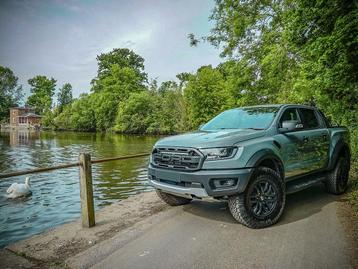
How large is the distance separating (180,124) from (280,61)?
38.3m

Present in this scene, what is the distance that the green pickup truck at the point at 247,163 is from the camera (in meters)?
4.36

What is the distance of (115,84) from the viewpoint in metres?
71.7

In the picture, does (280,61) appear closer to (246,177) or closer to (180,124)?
(246,177)

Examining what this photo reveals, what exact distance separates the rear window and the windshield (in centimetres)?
91

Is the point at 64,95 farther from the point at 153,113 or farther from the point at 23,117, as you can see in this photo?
the point at 153,113

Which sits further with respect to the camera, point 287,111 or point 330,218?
point 287,111

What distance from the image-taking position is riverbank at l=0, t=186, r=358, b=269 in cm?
368

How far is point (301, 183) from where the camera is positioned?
18.5ft

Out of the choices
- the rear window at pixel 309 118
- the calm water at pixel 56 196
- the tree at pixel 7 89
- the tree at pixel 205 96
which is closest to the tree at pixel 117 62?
the tree at pixel 7 89

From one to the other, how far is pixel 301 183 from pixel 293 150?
738mm

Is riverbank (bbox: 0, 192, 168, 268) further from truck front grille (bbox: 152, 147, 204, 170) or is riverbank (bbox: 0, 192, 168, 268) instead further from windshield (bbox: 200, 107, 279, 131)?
windshield (bbox: 200, 107, 279, 131)

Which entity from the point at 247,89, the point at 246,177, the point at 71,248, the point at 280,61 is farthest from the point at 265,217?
the point at 247,89

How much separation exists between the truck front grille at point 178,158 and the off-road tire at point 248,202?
79 centimetres

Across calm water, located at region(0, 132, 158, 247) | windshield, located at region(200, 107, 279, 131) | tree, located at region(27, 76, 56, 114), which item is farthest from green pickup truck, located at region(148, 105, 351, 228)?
tree, located at region(27, 76, 56, 114)
